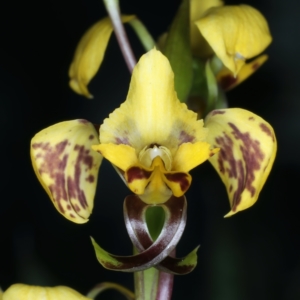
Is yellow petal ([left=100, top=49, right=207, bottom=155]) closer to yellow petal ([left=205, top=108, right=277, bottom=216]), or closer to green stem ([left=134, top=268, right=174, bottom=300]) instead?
yellow petal ([left=205, top=108, right=277, bottom=216])

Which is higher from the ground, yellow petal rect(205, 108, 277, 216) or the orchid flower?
the orchid flower

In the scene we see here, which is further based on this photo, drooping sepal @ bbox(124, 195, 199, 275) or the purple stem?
the purple stem

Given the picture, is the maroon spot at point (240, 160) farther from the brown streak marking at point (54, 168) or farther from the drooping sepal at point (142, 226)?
the brown streak marking at point (54, 168)

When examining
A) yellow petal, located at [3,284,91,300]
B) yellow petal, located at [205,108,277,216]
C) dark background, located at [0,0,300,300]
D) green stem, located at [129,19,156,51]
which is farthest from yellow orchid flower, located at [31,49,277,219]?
dark background, located at [0,0,300,300]

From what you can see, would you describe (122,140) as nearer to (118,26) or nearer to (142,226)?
(142,226)

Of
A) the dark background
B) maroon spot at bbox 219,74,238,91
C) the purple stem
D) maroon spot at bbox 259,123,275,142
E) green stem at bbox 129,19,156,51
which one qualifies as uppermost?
green stem at bbox 129,19,156,51

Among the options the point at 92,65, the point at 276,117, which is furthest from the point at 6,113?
the point at 92,65

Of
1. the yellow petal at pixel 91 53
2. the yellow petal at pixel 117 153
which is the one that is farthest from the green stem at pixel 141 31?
the yellow petal at pixel 117 153
